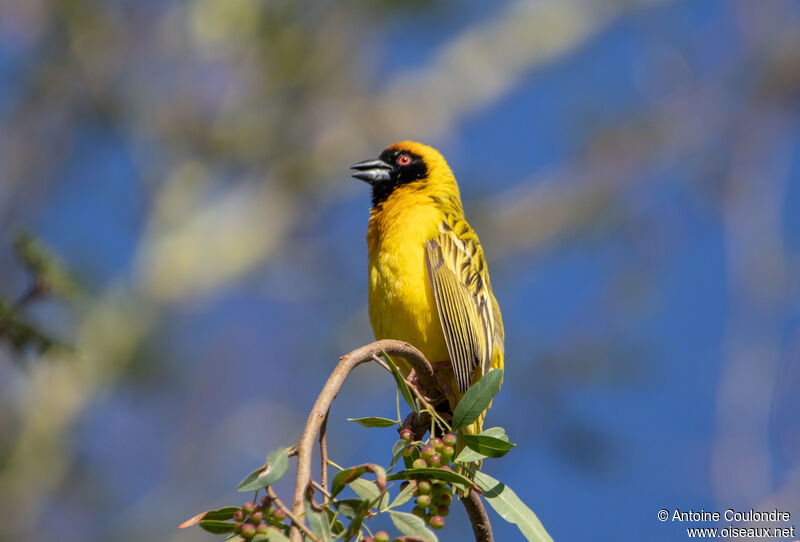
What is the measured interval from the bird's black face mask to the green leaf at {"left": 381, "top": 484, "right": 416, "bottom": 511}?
10.3 feet

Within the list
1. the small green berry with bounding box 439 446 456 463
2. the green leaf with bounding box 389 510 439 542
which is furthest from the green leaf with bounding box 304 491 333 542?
the small green berry with bounding box 439 446 456 463

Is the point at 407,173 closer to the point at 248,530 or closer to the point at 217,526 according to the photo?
the point at 217,526

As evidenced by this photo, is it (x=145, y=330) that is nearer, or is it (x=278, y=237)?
(x=145, y=330)

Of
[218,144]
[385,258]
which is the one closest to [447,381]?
[385,258]

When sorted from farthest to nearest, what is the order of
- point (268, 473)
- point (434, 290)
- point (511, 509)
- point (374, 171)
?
1. point (374, 171)
2. point (434, 290)
3. point (511, 509)
4. point (268, 473)

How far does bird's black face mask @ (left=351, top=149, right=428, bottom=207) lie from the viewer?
5172 millimetres

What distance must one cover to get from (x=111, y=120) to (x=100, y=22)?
1357mm

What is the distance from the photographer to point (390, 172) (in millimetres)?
5250

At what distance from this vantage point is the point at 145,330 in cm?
1196

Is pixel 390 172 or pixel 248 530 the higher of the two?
pixel 390 172

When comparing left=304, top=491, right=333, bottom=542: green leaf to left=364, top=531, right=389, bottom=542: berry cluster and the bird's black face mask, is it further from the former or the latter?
the bird's black face mask

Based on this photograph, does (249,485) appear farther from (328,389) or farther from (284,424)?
(284,424)

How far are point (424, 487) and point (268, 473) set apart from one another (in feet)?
1.37

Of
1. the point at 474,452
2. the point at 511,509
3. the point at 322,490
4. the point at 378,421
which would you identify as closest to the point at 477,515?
the point at 511,509
